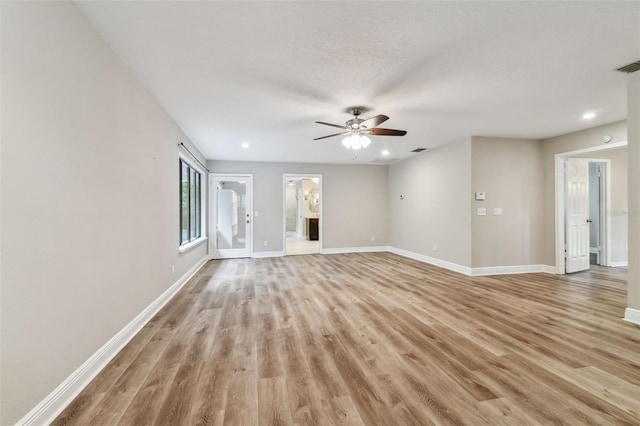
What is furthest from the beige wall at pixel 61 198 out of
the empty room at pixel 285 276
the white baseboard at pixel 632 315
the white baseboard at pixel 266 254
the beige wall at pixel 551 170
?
the beige wall at pixel 551 170

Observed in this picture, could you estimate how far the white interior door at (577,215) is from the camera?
5.23m

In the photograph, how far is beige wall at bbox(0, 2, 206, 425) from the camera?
136 cm

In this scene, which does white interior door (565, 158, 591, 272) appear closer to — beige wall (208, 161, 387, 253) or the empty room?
A: the empty room

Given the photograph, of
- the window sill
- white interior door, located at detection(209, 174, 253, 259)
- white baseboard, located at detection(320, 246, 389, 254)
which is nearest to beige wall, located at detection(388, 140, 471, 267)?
white baseboard, located at detection(320, 246, 389, 254)

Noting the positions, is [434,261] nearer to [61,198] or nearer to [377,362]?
[377,362]

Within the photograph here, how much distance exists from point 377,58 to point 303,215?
30.3ft

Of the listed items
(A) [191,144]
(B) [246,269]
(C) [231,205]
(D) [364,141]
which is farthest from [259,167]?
(D) [364,141]

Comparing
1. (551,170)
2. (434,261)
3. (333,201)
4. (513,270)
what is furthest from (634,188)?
(333,201)

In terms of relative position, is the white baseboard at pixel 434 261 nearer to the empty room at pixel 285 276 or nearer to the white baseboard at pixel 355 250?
the empty room at pixel 285 276

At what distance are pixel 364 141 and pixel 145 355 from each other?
10.9 feet

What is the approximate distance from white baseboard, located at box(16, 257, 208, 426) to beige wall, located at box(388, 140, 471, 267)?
524 cm

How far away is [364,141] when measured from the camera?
12.3 feet

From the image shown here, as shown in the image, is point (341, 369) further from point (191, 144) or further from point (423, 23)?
point (191, 144)

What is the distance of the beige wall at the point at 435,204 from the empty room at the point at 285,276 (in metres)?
0.27
